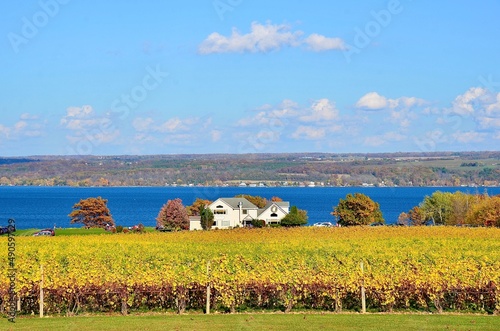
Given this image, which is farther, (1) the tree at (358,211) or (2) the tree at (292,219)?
(1) the tree at (358,211)

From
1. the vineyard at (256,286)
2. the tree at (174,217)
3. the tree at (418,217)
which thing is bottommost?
the tree at (418,217)

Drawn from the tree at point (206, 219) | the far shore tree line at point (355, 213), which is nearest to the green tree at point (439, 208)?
the far shore tree line at point (355, 213)

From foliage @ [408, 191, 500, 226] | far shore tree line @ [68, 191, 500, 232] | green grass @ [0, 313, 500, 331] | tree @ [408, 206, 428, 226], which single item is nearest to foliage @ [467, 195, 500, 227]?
far shore tree line @ [68, 191, 500, 232]

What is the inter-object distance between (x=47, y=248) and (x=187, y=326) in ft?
54.2

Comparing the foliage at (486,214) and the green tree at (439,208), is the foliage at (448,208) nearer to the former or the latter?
the green tree at (439,208)

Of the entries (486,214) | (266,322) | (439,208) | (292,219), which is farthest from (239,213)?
(266,322)

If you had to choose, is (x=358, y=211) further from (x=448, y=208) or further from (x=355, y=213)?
(x=448, y=208)

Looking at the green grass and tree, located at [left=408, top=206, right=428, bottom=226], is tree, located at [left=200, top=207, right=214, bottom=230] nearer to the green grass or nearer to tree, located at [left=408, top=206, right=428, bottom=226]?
tree, located at [left=408, top=206, right=428, bottom=226]

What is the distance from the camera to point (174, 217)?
9925 cm

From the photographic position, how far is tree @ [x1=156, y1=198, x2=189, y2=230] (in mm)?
98438

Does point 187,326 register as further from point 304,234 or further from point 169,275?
point 304,234

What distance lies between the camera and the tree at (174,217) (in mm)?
98438

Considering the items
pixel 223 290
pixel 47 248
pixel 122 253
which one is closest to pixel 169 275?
pixel 223 290

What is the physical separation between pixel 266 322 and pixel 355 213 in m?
74.8
